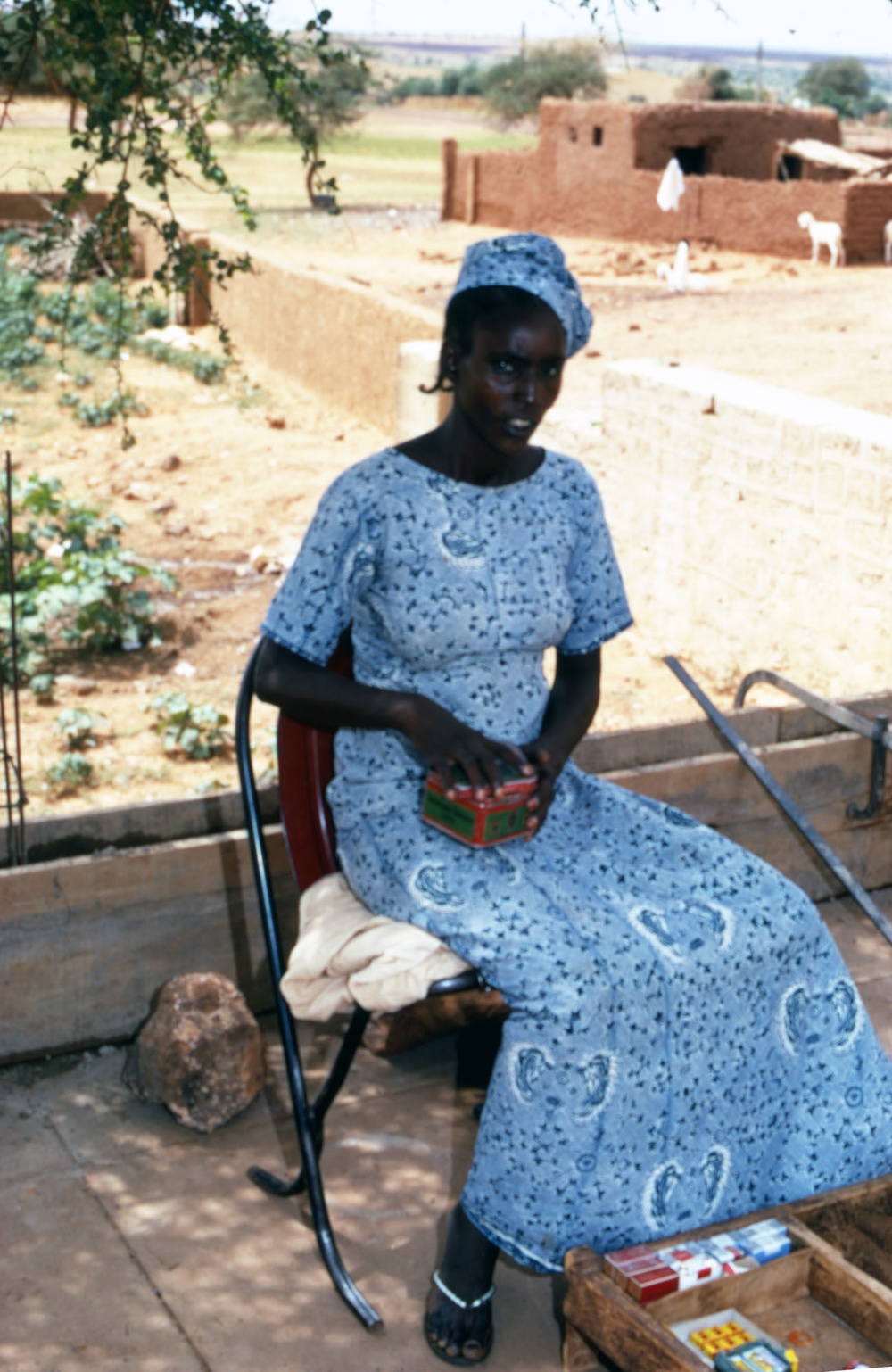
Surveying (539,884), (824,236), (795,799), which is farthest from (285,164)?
(539,884)

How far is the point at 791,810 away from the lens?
13.1ft

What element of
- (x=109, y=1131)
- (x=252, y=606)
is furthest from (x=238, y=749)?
(x=252, y=606)

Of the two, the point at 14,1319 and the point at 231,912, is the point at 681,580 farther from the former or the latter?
the point at 14,1319

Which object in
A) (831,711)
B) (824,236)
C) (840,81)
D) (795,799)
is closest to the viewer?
(831,711)

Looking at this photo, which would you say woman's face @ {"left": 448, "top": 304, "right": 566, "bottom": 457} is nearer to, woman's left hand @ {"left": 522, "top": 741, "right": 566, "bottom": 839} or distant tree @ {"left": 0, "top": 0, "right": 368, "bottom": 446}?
woman's left hand @ {"left": 522, "top": 741, "right": 566, "bottom": 839}

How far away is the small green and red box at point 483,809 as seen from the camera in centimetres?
276

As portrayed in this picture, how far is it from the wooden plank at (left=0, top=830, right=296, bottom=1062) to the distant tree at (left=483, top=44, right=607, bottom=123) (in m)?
49.6

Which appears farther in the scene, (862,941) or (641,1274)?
(862,941)

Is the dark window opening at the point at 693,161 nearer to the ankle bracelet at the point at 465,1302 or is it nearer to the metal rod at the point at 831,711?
the metal rod at the point at 831,711

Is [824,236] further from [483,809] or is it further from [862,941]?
[483,809]

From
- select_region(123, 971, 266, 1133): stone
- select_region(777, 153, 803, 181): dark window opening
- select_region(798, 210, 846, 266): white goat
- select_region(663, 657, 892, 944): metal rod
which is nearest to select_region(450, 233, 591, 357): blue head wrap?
select_region(663, 657, 892, 944): metal rod

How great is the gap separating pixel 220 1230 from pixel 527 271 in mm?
1847

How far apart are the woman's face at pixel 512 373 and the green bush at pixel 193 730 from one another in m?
4.24

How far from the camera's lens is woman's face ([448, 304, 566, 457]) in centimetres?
287
